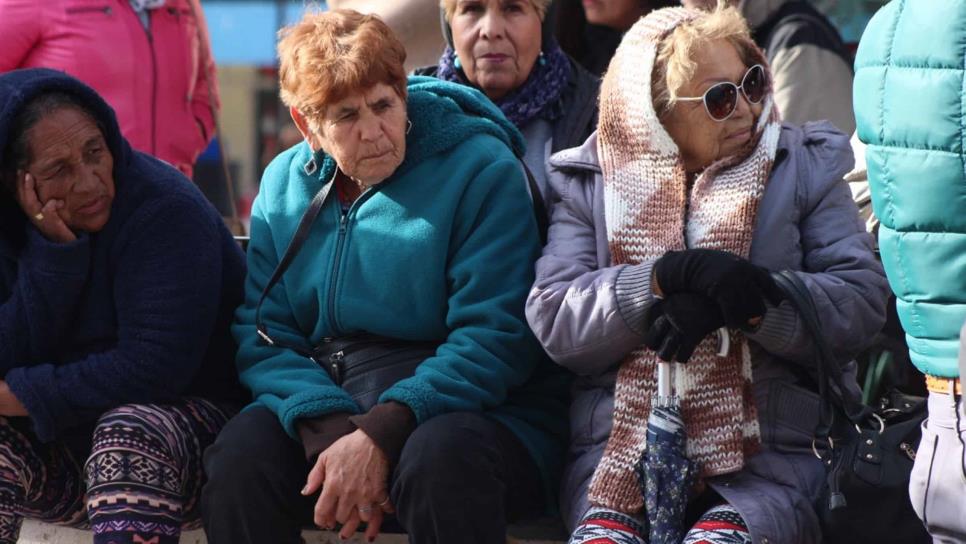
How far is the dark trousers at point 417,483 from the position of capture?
3402 millimetres

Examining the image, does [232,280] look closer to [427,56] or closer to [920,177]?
[427,56]

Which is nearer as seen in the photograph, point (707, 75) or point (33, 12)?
point (707, 75)

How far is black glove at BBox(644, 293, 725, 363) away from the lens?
327cm

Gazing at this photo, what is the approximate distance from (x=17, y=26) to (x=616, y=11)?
2096 mm

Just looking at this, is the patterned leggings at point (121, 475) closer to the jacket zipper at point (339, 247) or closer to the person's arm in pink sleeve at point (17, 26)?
the jacket zipper at point (339, 247)

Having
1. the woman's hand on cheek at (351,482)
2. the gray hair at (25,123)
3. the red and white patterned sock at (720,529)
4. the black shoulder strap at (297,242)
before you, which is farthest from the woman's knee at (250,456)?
the red and white patterned sock at (720,529)

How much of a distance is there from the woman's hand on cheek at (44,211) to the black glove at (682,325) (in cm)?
156

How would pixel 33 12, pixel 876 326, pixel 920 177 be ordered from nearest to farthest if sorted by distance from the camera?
pixel 920 177 < pixel 876 326 < pixel 33 12

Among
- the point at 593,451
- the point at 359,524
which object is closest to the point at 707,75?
the point at 593,451

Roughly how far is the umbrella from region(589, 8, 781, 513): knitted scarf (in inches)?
1.5

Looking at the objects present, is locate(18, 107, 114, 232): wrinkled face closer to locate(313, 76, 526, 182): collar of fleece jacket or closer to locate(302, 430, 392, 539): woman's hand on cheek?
locate(313, 76, 526, 182): collar of fleece jacket

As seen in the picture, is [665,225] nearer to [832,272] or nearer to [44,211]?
[832,272]

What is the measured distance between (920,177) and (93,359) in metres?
2.18

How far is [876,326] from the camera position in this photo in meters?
3.46
